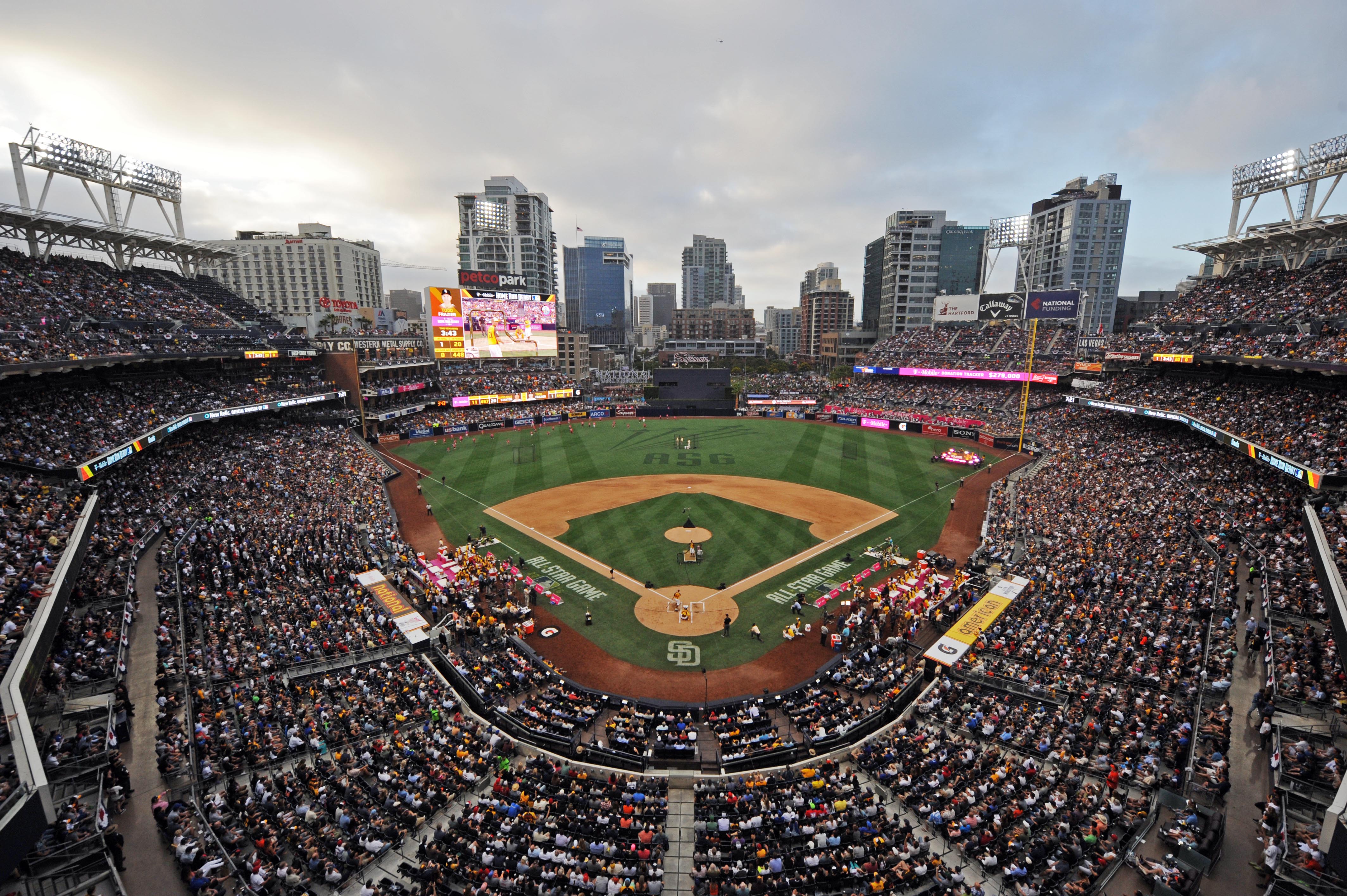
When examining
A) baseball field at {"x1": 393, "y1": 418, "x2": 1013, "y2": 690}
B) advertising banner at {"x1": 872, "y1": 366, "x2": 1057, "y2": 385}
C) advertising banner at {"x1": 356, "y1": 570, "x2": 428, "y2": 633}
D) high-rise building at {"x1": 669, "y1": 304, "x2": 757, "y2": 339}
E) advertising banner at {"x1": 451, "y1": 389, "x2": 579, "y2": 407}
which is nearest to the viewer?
advertising banner at {"x1": 356, "y1": 570, "x2": 428, "y2": 633}

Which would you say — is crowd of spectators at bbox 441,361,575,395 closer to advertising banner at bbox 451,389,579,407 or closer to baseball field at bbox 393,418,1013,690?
advertising banner at bbox 451,389,579,407

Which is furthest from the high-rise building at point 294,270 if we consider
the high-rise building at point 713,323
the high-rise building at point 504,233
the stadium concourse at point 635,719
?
the stadium concourse at point 635,719

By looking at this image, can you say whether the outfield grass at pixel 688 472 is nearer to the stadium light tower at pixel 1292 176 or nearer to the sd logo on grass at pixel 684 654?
the sd logo on grass at pixel 684 654

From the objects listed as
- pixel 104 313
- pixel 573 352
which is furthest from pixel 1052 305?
pixel 104 313

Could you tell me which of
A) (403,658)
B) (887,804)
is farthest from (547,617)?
(887,804)

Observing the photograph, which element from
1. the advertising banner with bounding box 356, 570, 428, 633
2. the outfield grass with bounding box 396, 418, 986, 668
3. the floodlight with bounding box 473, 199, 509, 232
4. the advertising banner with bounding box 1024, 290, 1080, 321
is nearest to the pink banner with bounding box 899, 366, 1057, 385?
the advertising banner with bounding box 1024, 290, 1080, 321

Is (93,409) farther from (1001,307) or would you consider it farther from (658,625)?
(1001,307)
